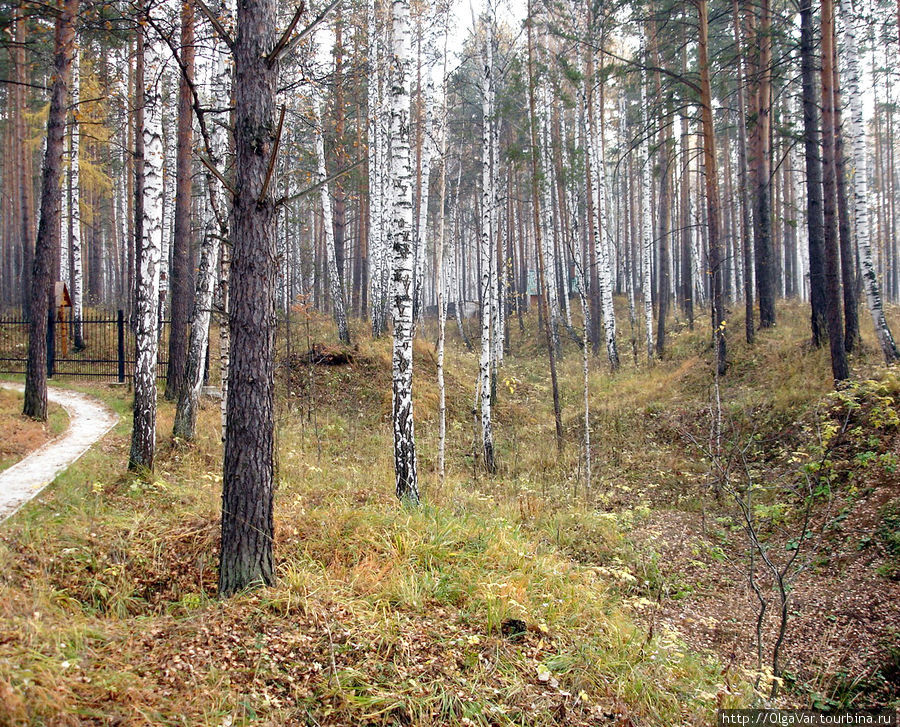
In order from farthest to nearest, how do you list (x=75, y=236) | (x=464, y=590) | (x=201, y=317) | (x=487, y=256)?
(x=75, y=236), (x=487, y=256), (x=201, y=317), (x=464, y=590)

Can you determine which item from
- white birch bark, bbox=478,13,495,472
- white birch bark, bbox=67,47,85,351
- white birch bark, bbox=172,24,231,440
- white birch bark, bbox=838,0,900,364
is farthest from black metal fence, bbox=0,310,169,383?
white birch bark, bbox=838,0,900,364

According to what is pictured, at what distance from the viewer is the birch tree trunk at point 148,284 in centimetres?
769

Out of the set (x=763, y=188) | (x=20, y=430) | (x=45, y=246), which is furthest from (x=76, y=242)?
(x=763, y=188)

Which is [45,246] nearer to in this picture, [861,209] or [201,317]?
[201,317]

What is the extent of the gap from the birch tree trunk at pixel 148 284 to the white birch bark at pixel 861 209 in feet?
41.7

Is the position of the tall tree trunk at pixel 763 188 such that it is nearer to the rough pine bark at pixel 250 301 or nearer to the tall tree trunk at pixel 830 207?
the tall tree trunk at pixel 830 207

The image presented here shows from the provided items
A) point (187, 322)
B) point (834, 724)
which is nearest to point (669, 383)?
point (834, 724)

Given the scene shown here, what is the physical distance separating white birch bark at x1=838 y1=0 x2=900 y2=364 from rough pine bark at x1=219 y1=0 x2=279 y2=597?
1141 centimetres

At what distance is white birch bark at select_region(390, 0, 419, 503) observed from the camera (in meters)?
7.11

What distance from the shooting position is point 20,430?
9586 mm

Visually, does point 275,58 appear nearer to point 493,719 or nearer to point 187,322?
point 493,719

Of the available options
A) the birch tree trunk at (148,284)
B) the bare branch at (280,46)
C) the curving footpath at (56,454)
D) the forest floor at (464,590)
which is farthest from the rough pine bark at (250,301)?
the birch tree trunk at (148,284)

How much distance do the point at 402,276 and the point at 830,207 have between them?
875 cm

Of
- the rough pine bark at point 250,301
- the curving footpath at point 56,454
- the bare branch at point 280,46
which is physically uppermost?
the bare branch at point 280,46
